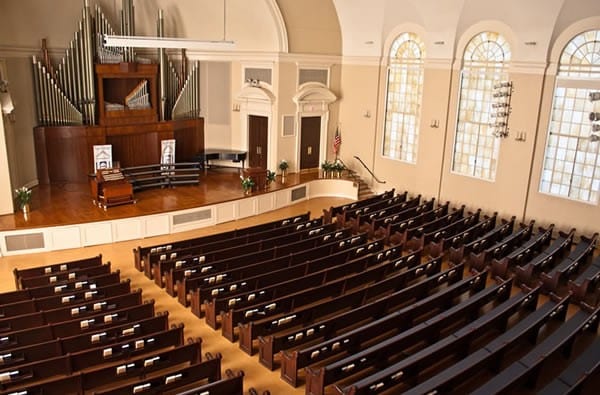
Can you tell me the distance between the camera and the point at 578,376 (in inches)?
236

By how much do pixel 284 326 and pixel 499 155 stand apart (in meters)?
8.95

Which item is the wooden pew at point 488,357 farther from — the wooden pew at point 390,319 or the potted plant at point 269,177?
the potted plant at point 269,177

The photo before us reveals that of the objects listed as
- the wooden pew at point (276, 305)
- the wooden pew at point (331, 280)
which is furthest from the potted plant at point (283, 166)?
the wooden pew at point (276, 305)

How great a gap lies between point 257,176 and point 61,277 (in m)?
7.33

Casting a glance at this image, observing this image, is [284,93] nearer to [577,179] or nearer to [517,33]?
[517,33]

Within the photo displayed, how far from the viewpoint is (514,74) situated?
1301 cm

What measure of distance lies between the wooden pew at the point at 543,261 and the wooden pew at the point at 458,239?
135 centimetres

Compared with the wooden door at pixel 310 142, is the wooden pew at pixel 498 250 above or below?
below

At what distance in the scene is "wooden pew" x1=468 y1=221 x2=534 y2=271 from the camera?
1017 cm

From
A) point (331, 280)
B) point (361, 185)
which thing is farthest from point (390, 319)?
point (361, 185)

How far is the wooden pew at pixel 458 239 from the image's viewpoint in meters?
10.8

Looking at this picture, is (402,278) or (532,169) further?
(532,169)

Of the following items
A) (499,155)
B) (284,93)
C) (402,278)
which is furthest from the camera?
(284,93)

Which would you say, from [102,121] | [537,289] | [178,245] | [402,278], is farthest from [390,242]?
[102,121]
